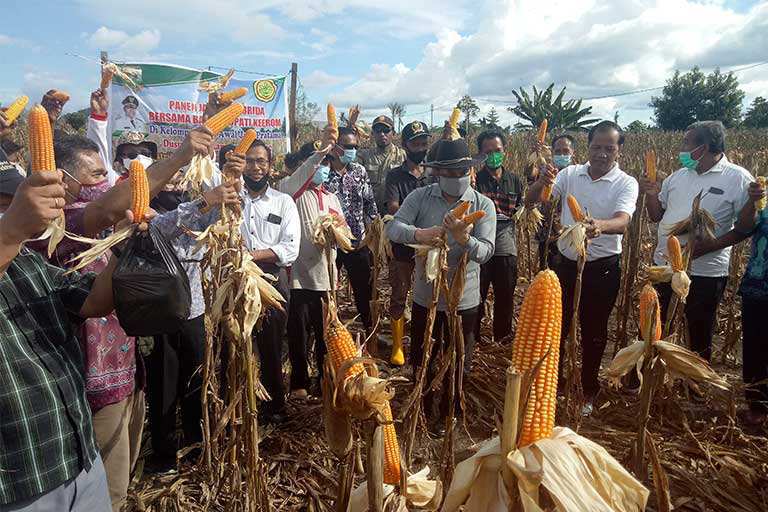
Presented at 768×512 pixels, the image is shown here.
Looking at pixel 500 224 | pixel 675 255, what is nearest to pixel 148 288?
pixel 675 255

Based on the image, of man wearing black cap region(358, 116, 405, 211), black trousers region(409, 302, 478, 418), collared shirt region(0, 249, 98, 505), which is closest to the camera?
collared shirt region(0, 249, 98, 505)

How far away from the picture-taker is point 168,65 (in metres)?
6.14

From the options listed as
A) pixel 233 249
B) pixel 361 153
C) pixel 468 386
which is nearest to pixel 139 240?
pixel 233 249

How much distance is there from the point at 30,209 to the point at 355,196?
12.3 feet

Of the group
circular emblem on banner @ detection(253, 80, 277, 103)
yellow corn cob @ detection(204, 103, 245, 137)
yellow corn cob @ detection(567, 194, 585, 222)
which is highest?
circular emblem on banner @ detection(253, 80, 277, 103)

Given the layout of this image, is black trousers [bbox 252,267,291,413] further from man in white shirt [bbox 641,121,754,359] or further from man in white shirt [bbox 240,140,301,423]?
man in white shirt [bbox 641,121,754,359]

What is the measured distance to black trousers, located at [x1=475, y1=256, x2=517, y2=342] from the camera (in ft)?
15.7

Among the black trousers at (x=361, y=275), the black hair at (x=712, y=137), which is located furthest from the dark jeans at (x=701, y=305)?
the black trousers at (x=361, y=275)

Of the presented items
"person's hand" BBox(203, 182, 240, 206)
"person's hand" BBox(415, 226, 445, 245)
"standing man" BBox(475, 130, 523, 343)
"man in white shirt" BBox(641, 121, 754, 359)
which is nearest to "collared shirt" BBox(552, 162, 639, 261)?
"man in white shirt" BBox(641, 121, 754, 359)

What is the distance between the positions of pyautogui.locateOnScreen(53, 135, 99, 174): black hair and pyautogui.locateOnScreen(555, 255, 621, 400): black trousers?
11.0ft

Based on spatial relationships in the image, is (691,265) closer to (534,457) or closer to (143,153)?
(534,457)

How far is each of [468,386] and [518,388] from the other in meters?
3.38

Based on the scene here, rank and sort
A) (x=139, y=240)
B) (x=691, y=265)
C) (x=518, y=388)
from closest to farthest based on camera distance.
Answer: (x=518, y=388), (x=139, y=240), (x=691, y=265)

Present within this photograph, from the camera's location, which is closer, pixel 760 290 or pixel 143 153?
pixel 760 290
